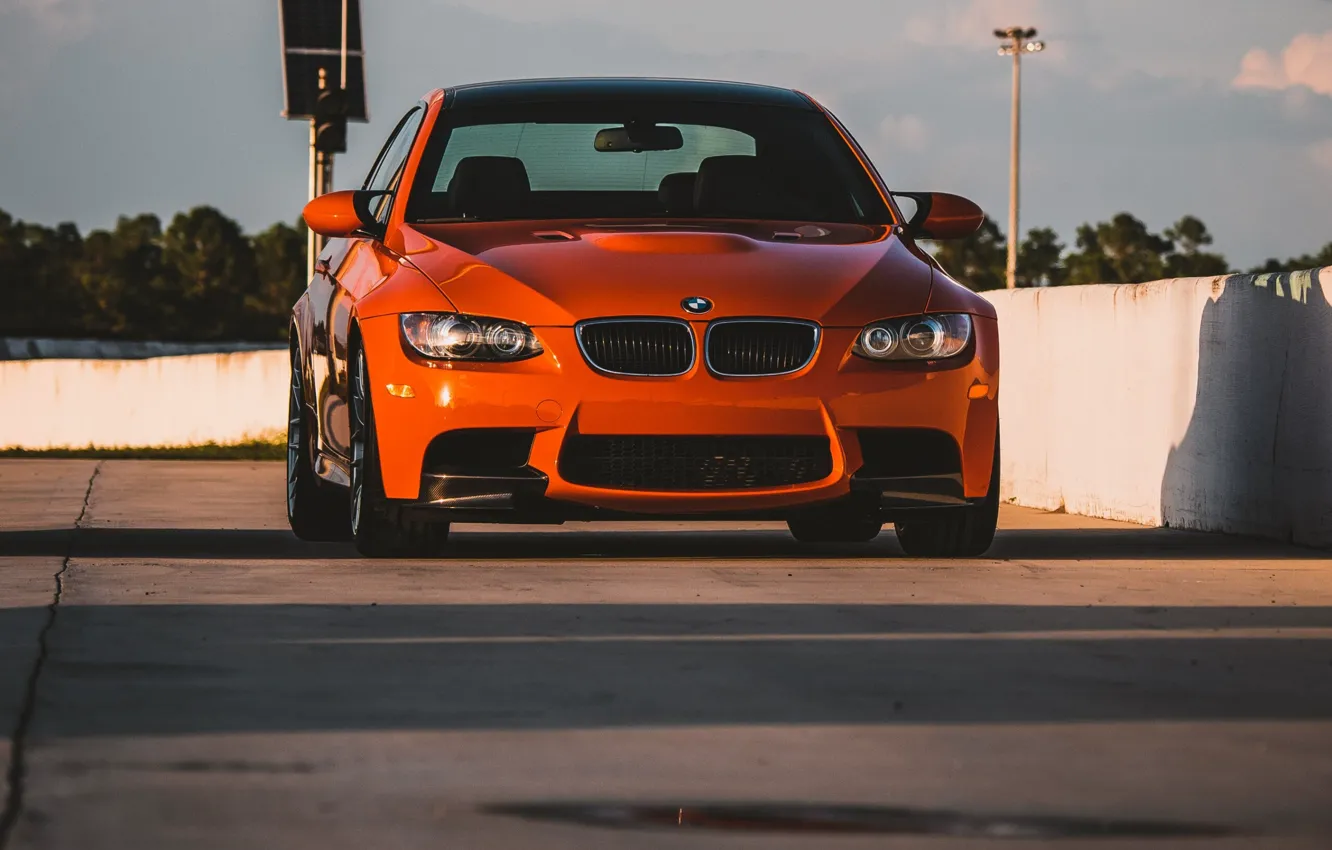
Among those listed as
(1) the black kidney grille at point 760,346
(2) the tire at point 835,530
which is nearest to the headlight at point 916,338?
(1) the black kidney grille at point 760,346

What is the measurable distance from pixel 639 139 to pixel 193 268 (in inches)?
5281

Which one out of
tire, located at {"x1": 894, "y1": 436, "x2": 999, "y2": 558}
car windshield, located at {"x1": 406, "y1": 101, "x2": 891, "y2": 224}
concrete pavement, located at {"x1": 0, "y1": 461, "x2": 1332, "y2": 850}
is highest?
car windshield, located at {"x1": 406, "y1": 101, "x2": 891, "y2": 224}

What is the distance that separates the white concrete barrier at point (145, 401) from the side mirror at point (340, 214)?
15107mm

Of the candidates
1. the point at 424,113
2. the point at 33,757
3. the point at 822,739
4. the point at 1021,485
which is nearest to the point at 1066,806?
the point at 822,739

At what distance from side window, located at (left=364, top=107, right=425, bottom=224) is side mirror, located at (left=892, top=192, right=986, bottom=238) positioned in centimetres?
182

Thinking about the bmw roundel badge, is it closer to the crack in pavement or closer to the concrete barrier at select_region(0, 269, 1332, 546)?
the crack in pavement

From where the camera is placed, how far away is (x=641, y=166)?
28.9ft

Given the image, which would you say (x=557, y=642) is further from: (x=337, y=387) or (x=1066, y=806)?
(x=337, y=387)

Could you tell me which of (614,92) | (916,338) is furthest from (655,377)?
(614,92)

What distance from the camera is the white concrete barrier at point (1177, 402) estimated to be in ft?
30.8

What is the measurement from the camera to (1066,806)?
387 cm

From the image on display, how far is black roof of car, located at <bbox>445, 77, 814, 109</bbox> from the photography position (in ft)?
29.6

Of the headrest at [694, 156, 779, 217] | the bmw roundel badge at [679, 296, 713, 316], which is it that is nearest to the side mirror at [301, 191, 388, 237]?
the headrest at [694, 156, 779, 217]

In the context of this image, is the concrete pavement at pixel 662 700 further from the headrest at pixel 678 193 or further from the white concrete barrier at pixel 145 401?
the white concrete barrier at pixel 145 401
